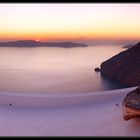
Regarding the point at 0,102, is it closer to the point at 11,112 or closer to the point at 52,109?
the point at 11,112

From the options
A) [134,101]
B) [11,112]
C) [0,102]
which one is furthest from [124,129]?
[0,102]

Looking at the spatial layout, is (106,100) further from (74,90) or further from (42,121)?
(74,90)

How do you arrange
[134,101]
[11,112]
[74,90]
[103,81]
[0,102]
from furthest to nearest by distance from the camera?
[103,81]
[74,90]
[0,102]
[11,112]
[134,101]

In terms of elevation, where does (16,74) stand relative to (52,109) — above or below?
below

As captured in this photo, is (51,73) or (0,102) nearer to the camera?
(0,102)

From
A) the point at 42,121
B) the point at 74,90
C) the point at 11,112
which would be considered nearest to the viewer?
the point at 42,121

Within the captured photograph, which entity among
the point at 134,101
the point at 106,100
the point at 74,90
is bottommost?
the point at 74,90

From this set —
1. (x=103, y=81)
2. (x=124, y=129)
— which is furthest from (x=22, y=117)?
(x=103, y=81)
